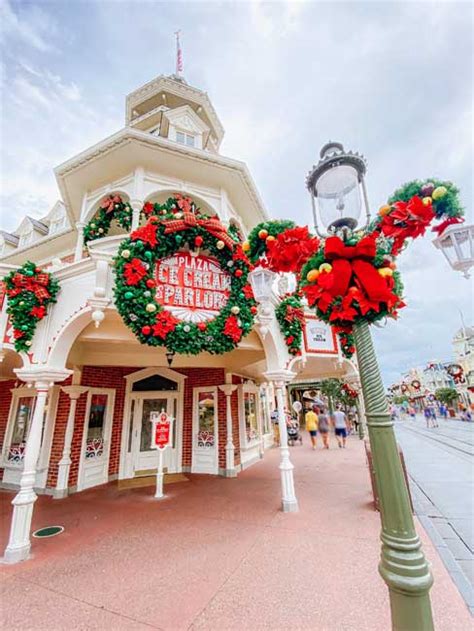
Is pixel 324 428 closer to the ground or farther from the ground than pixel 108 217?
closer to the ground

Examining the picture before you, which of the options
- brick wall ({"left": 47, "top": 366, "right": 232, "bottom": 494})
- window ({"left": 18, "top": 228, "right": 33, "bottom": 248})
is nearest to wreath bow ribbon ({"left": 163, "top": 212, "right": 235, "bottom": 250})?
brick wall ({"left": 47, "top": 366, "right": 232, "bottom": 494})

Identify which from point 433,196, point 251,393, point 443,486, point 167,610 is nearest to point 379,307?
point 433,196

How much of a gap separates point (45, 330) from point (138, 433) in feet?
15.3

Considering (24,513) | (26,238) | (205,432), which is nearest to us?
(24,513)

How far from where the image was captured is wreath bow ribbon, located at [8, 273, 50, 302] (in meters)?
4.43

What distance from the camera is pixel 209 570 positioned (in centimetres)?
341

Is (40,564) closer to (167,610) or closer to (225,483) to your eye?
(167,610)

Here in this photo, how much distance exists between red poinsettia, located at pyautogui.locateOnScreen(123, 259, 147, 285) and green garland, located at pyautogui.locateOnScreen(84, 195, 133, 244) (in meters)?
2.82

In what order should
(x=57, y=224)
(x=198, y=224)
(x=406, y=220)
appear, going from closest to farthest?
(x=406, y=220)
(x=198, y=224)
(x=57, y=224)

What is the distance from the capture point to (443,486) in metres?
6.82

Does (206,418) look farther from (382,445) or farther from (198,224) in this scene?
(382,445)

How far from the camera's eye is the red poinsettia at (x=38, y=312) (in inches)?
177

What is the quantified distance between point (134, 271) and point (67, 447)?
5.13 metres

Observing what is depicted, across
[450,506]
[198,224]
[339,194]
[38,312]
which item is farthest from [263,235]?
[450,506]
